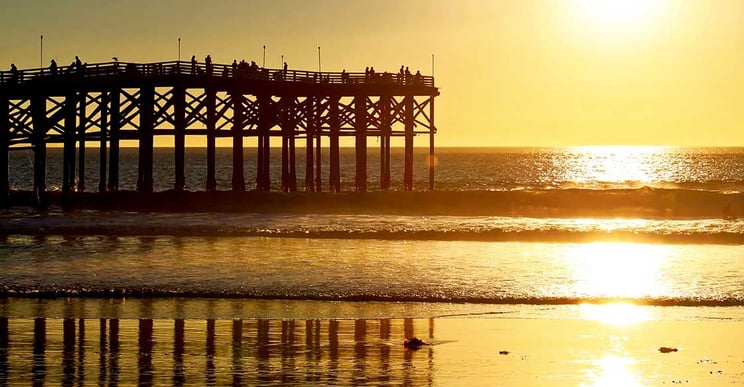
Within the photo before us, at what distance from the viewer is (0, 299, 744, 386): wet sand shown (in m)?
18.7

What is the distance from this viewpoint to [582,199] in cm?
6406

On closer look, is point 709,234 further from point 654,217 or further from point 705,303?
point 705,303

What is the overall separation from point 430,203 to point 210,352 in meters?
41.4

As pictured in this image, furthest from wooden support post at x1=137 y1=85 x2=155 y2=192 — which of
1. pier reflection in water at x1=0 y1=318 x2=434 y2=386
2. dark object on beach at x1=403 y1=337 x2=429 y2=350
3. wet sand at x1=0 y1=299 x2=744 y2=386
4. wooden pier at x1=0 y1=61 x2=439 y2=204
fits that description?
dark object on beach at x1=403 y1=337 x2=429 y2=350

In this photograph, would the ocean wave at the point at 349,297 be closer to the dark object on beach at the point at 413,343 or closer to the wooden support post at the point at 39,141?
the dark object on beach at the point at 413,343

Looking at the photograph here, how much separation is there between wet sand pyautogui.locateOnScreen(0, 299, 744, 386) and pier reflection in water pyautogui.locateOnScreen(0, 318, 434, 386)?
0.09ft

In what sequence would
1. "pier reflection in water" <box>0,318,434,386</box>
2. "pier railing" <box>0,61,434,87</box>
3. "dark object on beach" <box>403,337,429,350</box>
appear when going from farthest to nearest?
"pier railing" <box>0,61,434,87</box> → "dark object on beach" <box>403,337,429,350</box> → "pier reflection in water" <box>0,318,434,386</box>

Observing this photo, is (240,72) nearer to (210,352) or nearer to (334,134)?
(334,134)

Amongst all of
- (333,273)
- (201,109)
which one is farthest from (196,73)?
(333,273)

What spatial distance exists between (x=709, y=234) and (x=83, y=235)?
73.7 ft

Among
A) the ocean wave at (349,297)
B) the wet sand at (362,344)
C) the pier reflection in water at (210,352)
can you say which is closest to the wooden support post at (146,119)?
the ocean wave at (349,297)

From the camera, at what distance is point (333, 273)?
102ft

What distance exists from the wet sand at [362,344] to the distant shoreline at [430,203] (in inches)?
1244

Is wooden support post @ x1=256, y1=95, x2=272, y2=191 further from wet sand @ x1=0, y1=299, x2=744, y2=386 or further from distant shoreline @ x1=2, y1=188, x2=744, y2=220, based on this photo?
wet sand @ x1=0, y1=299, x2=744, y2=386
